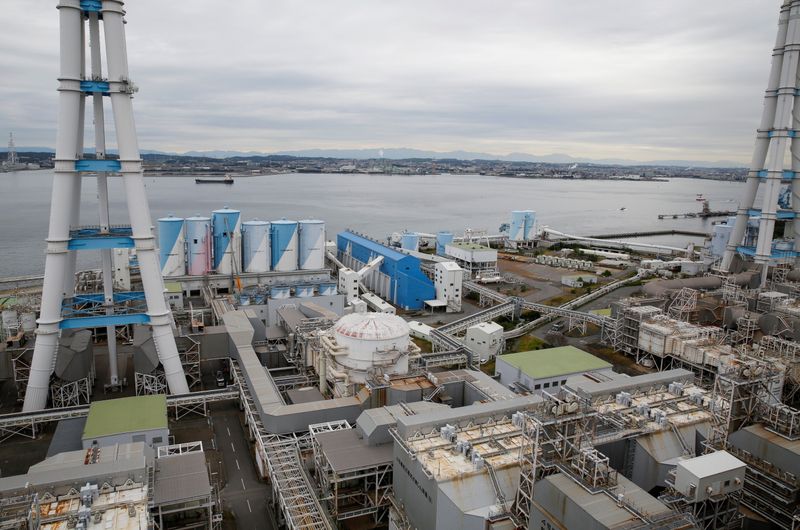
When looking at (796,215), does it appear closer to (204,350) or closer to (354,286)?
(354,286)

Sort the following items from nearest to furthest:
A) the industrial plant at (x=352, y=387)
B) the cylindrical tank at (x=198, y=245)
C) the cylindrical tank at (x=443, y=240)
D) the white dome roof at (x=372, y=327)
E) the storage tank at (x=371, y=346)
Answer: the industrial plant at (x=352, y=387), the storage tank at (x=371, y=346), the white dome roof at (x=372, y=327), the cylindrical tank at (x=198, y=245), the cylindrical tank at (x=443, y=240)

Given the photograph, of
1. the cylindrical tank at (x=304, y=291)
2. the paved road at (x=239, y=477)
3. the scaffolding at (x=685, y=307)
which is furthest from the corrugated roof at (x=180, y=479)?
the scaffolding at (x=685, y=307)

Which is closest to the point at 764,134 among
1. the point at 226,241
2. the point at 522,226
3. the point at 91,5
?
the point at 522,226


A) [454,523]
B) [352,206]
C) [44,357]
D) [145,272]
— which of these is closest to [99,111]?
[145,272]

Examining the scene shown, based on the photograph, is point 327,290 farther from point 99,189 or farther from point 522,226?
point 522,226

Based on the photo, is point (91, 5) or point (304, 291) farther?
point (304, 291)

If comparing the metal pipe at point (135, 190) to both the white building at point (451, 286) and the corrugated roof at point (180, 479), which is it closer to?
the corrugated roof at point (180, 479)

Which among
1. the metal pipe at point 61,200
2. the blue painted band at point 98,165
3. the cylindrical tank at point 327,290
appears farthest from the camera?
the cylindrical tank at point 327,290

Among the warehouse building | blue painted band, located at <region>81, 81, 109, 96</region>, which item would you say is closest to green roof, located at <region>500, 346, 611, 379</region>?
the warehouse building
